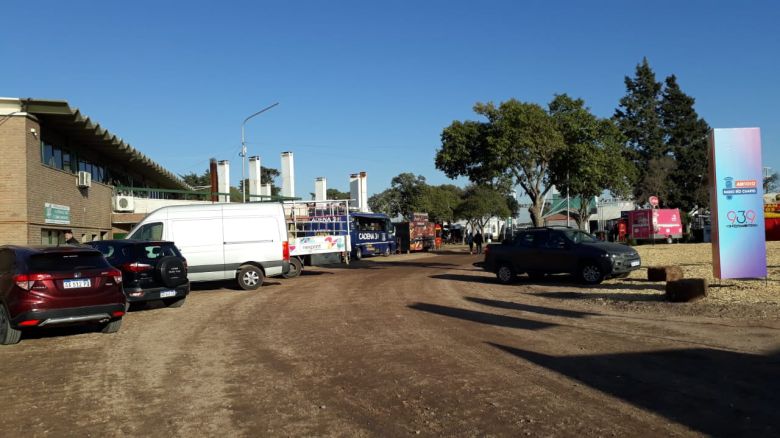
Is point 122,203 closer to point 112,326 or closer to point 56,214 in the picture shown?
point 56,214

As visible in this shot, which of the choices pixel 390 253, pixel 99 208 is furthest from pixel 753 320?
pixel 390 253

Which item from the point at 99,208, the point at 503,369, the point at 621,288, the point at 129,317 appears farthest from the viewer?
the point at 99,208

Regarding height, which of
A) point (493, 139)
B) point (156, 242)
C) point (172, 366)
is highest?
point (493, 139)

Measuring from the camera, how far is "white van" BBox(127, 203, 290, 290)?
56.7 feet

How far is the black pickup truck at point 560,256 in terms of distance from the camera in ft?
54.7

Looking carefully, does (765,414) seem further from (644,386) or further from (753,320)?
(753,320)

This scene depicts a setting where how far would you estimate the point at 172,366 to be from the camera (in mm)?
8055

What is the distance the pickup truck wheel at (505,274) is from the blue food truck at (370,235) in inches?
620

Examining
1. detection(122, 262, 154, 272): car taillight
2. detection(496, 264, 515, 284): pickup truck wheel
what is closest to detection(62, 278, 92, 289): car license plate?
detection(122, 262, 154, 272): car taillight

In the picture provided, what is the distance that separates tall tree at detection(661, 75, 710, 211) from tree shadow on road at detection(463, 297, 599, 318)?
57.3 meters

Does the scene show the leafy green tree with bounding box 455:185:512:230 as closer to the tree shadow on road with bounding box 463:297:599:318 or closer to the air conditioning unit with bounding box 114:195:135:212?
the air conditioning unit with bounding box 114:195:135:212

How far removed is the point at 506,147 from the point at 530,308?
66.0 ft

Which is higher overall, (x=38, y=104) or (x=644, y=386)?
(x=38, y=104)

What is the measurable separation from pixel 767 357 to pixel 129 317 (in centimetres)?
1159
